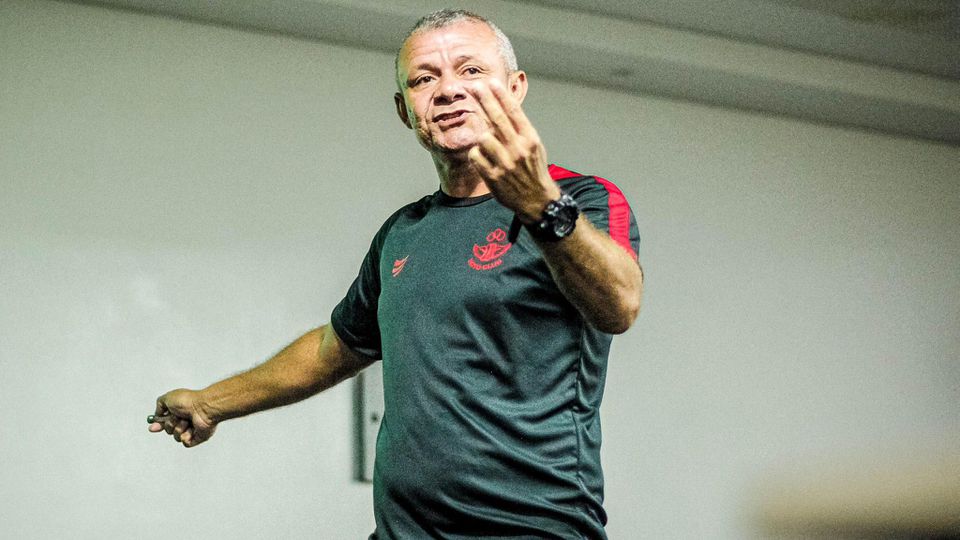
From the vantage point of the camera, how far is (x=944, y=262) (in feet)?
18.2

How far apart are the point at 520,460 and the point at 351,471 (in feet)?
8.61

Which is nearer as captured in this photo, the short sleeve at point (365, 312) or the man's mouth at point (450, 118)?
the man's mouth at point (450, 118)

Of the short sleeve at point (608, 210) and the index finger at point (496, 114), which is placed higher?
the short sleeve at point (608, 210)

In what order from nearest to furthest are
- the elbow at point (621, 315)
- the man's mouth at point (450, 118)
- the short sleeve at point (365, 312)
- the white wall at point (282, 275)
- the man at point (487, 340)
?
1. the elbow at point (621, 315)
2. the man at point (487, 340)
3. the man's mouth at point (450, 118)
4. the short sleeve at point (365, 312)
5. the white wall at point (282, 275)

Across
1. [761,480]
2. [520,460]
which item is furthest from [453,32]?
[761,480]

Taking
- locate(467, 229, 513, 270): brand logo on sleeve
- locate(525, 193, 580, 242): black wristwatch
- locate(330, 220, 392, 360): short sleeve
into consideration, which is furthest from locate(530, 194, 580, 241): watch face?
locate(330, 220, 392, 360): short sleeve

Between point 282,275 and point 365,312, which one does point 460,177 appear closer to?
point 365,312

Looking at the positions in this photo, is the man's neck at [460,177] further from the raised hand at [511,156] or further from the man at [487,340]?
the raised hand at [511,156]

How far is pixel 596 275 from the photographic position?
1355mm

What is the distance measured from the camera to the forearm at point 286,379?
78.9 inches

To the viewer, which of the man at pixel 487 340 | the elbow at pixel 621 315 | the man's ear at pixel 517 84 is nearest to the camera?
the elbow at pixel 621 315

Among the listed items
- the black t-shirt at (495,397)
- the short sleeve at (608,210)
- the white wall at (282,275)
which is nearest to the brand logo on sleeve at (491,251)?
the black t-shirt at (495,397)

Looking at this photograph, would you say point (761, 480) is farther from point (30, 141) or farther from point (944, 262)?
point (944, 262)

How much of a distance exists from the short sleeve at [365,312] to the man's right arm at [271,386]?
19 mm
